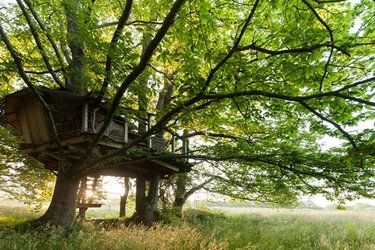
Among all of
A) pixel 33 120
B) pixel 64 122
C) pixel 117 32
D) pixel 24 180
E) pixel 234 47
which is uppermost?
pixel 117 32

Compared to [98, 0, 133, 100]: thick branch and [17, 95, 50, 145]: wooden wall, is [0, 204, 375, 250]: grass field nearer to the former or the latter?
[17, 95, 50, 145]: wooden wall

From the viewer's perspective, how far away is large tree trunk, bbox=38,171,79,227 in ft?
34.6

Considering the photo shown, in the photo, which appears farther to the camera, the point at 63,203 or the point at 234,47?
the point at 63,203

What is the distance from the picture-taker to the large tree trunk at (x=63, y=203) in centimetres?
1053

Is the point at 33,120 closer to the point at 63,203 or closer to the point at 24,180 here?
the point at 63,203

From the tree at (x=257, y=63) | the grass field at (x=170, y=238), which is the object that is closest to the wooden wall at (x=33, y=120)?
the tree at (x=257, y=63)

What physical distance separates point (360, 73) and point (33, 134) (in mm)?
10751

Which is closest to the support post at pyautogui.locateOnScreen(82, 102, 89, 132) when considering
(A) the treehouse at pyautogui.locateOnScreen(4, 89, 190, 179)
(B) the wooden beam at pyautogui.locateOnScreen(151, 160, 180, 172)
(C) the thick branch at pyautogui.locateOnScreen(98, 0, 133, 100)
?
(A) the treehouse at pyautogui.locateOnScreen(4, 89, 190, 179)

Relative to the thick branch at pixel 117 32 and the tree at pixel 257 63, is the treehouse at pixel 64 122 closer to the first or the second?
the tree at pixel 257 63

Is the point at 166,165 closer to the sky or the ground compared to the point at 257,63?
closer to the ground

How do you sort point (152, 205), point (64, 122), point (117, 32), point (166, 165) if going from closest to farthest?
point (117, 32) → point (64, 122) → point (166, 165) → point (152, 205)

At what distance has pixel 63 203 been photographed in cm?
1071

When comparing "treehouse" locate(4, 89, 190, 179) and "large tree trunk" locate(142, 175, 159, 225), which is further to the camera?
"large tree trunk" locate(142, 175, 159, 225)

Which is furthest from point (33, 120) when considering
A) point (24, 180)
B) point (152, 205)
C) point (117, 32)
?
point (24, 180)
